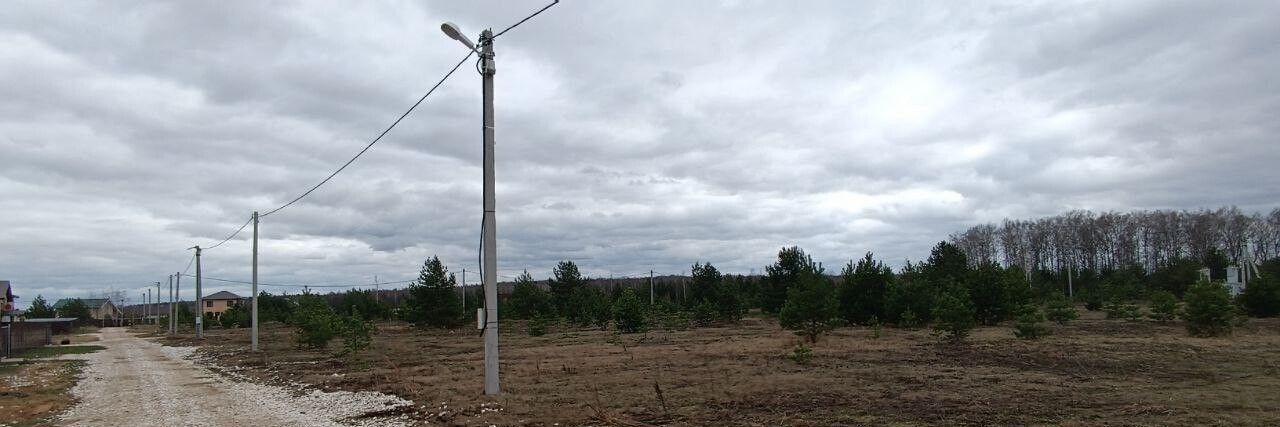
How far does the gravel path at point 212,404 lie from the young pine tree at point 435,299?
2250 centimetres

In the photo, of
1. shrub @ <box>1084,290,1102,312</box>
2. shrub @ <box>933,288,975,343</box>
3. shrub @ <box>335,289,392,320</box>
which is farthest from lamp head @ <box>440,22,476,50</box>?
shrub @ <box>335,289,392,320</box>

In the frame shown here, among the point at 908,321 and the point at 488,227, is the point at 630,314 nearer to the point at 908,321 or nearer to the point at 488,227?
the point at 908,321

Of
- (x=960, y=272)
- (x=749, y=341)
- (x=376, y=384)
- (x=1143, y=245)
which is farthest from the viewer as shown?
(x=1143, y=245)

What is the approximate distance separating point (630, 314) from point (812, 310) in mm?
11193

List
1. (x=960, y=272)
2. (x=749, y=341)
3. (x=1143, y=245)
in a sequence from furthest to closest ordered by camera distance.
→ (x=1143, y=245)
(x=960, y=272)
(x=749, y=341)

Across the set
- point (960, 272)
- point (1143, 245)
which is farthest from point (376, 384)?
point (1143, 245)

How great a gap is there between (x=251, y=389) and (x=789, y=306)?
17.1 m

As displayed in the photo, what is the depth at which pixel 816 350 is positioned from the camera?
73.6 feet

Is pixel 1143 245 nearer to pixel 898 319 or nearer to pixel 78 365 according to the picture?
pixel 898 319

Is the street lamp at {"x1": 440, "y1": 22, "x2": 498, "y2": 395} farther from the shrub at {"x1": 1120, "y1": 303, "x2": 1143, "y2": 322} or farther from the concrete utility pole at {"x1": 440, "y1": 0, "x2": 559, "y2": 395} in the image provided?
the shrub at {"x1": 1120, "y1": 303, "x2": 1143, "y2": 322}

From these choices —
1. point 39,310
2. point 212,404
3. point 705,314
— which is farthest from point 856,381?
point 39,310

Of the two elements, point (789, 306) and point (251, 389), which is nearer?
point (251, 389)

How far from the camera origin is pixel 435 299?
144 ft

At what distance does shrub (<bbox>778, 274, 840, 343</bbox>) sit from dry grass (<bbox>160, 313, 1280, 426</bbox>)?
1.10 metres
